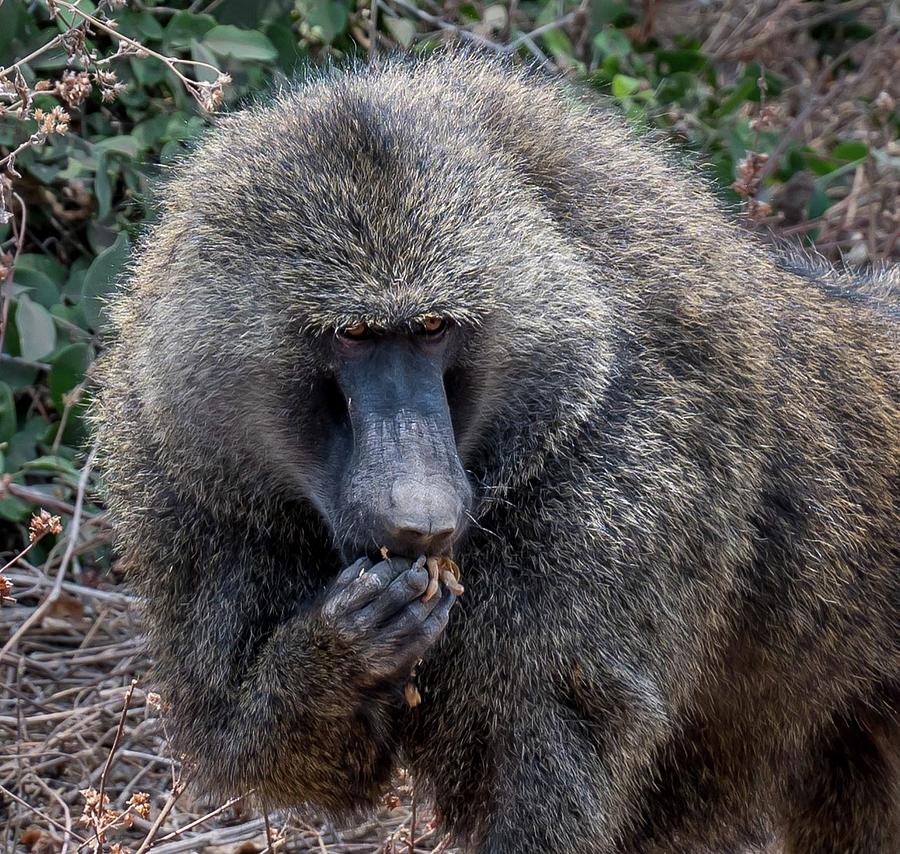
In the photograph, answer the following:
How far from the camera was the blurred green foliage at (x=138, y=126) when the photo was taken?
13.4ft

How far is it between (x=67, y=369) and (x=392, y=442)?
213cm

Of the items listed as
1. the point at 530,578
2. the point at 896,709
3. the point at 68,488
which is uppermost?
the point at 530,578

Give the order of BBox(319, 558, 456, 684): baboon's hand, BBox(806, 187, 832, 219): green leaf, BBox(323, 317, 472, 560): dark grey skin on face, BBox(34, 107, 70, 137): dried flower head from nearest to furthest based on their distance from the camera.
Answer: BBox(323, 317, 472, 560): dark grey skin on face → BBox(319, 558, 456, 684): baboon's hand → BBox(34, 107, 70, 137): dried flower head → BBox(806, 187, 832, 219): green leaf

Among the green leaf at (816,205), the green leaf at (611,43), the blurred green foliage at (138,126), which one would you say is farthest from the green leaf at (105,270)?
the green leaf at (816,205)

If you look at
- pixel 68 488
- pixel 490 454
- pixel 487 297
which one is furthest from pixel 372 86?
pixel 68 488

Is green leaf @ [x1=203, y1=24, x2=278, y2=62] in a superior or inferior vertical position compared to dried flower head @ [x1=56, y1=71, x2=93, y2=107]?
inferior

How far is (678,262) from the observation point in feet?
9.06

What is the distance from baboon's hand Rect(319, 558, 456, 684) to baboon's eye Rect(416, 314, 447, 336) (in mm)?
380

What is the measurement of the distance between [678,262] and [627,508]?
517 mm

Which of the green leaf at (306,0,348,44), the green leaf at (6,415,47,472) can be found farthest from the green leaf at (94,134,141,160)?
the green leaf at (6,415,47,472)

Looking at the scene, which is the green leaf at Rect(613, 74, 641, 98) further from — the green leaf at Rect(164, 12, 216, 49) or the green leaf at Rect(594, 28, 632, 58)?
the green leaf at Rect(164, 12, 216, 49)

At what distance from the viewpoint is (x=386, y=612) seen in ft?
7.93

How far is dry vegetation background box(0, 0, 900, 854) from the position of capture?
3516mm

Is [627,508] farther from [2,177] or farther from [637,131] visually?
[2,177]
